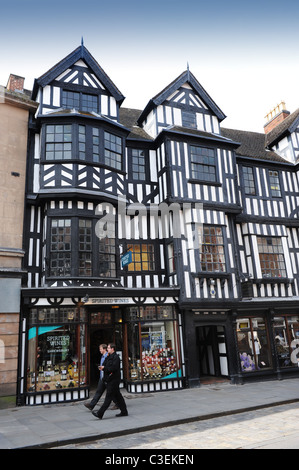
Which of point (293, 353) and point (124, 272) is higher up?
point (124, 272)

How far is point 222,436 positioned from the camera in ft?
21.8

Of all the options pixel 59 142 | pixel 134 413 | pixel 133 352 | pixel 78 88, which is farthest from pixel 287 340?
pixel 78 88

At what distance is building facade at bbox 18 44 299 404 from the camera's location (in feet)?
37.5

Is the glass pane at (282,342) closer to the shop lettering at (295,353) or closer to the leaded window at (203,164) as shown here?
the shop lettering at (295,353)

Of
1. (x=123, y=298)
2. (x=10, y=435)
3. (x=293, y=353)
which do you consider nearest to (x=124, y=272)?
(x=123, y=298)

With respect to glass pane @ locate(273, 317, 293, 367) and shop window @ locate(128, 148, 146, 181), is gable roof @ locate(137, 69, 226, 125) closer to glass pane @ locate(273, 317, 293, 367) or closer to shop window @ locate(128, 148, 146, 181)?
shop window @ locate(128, 148, 146, 181)

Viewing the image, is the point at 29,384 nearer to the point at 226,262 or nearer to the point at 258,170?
the point at 226,262

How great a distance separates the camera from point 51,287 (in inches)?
436

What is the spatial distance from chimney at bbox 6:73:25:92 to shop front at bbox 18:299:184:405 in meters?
8.86

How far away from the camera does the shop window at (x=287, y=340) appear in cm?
1460

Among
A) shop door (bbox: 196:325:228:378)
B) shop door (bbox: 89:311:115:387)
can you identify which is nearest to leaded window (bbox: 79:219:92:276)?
shop door (bbox: 89:311:115:387)

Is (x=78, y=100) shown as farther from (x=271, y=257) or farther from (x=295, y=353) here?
(x=295, y=353)

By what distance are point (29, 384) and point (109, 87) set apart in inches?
438
